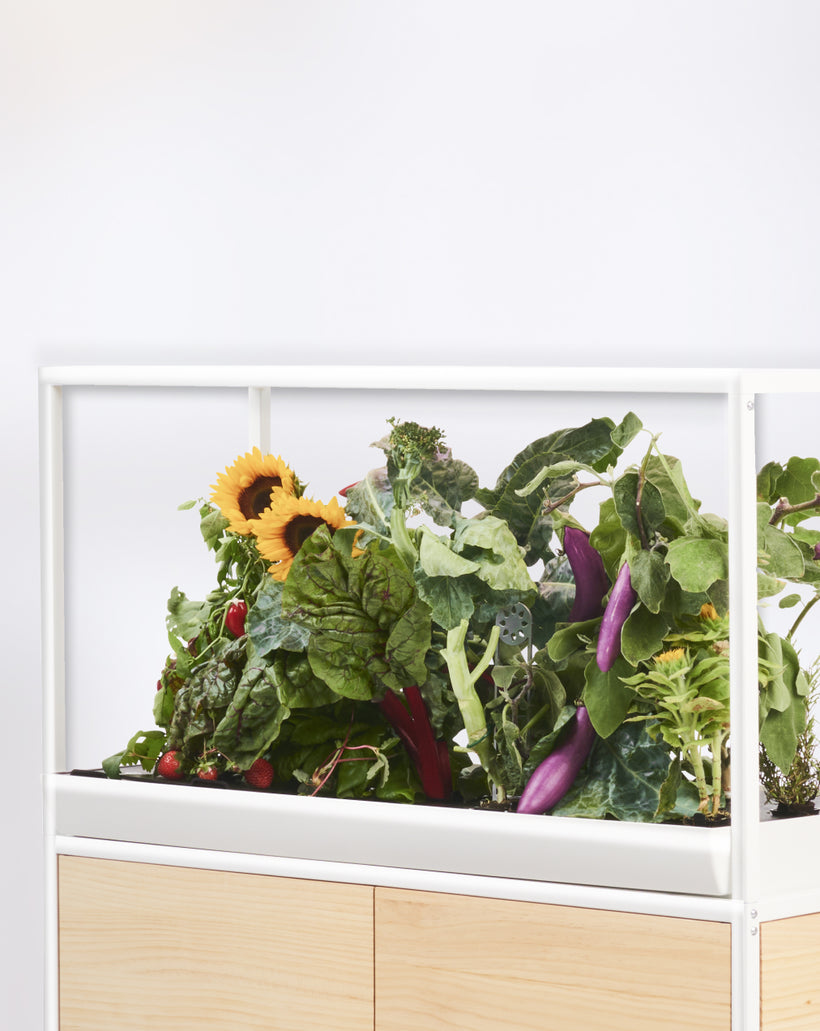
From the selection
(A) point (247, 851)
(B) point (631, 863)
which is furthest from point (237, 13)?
(B) point (631, 863)

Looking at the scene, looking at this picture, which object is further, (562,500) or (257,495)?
(257,495)

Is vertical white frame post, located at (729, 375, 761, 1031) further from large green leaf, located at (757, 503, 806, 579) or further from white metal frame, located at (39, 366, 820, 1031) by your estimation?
large green leaf, located at (757, 503, 806, 579)

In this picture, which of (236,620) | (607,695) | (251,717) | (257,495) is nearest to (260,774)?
(251,717)

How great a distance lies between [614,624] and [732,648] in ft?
0.41

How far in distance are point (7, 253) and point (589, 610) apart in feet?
5.53

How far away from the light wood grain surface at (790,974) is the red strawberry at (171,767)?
626mm

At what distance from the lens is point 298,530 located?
1.51 metres

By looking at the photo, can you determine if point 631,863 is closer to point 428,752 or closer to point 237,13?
point 428,752

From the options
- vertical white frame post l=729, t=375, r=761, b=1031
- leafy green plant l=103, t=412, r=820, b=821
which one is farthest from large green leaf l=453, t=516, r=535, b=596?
vertical white frame post l=729, t=375, r=761, b=1031

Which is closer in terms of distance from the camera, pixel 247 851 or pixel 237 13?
pixel 247 851

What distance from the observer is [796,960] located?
52.0 inches

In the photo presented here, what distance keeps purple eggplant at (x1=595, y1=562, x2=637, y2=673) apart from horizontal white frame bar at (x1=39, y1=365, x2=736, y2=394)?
170 millimetres

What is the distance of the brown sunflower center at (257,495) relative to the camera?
1561 millimetres

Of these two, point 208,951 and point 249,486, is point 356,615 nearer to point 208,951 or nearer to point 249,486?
point 249,486
